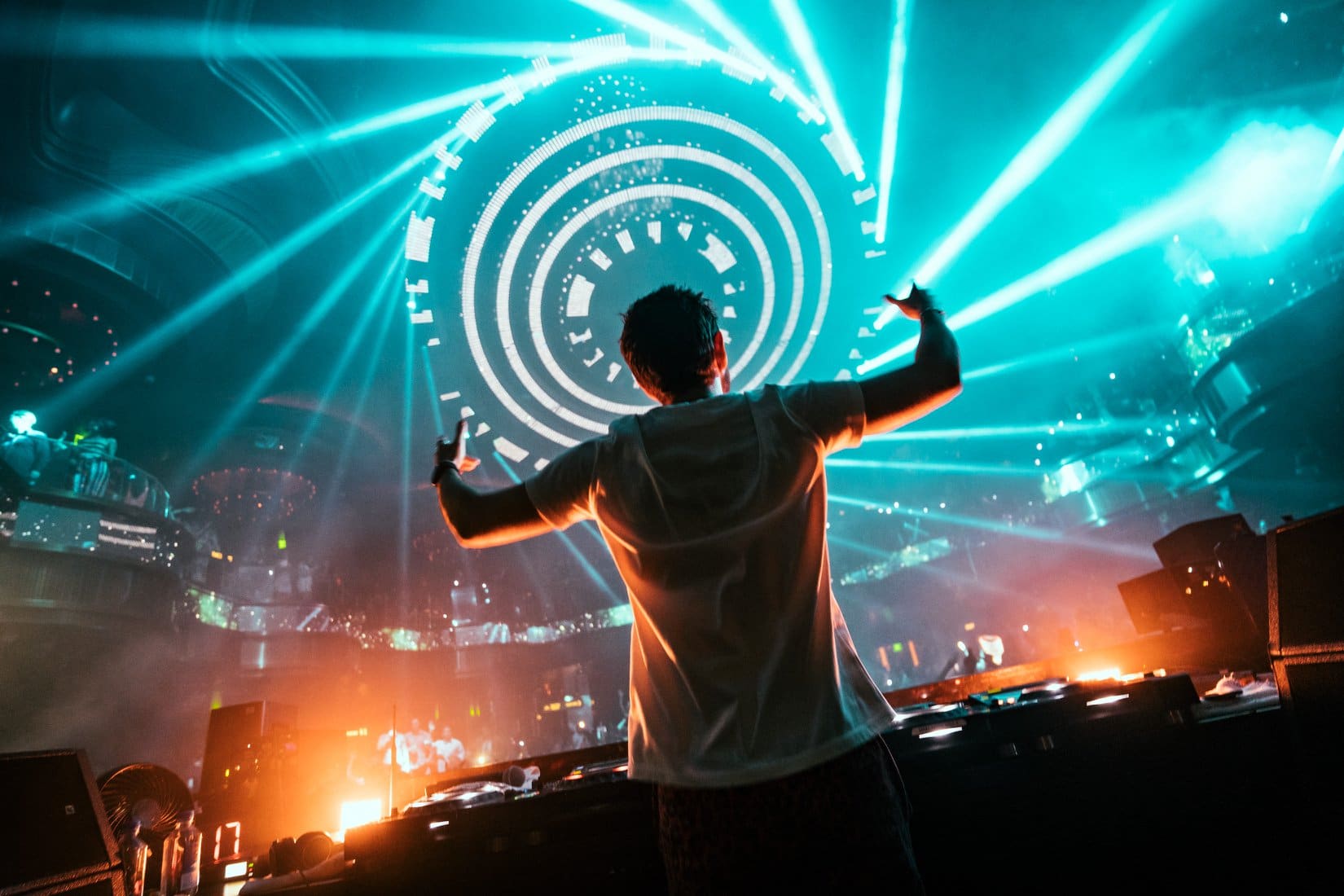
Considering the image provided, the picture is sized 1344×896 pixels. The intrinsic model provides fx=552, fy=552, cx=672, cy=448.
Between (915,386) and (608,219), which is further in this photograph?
(608,219)

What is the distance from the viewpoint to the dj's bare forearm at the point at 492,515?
1.62m

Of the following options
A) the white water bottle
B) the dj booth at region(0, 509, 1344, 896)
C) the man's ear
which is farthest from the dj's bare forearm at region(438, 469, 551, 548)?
the white water bottle

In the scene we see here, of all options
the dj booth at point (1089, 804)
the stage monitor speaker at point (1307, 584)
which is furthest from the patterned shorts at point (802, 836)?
the stage monitor speaker at point (1307, 584)

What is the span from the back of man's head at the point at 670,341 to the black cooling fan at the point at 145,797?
20.0 ft

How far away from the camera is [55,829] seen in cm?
290

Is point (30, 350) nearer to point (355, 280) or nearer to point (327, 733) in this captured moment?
point (355, 280)

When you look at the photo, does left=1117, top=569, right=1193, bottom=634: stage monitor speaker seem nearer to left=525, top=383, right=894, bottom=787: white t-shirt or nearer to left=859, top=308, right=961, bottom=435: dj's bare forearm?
left=859, top=308, right=961, bottom=435: dj's bare forearm

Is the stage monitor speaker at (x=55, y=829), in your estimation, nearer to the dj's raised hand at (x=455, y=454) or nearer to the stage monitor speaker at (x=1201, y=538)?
the dj's raised hand at (x=455, y=454)

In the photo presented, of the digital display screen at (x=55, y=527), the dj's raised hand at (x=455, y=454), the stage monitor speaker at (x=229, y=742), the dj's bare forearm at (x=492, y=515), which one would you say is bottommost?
the stage monitor speaker at (x=229, y=742)

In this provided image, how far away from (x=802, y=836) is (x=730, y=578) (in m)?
0.54

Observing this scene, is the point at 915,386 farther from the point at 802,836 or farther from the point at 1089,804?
the point at 1089,804

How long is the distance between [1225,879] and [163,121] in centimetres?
2339

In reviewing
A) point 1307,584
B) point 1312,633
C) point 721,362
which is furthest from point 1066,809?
point 721,362

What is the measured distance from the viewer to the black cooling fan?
4773 millimetres
